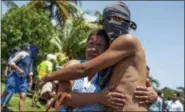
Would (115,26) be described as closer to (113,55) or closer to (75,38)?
(113,55)

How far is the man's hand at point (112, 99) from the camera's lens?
326cm

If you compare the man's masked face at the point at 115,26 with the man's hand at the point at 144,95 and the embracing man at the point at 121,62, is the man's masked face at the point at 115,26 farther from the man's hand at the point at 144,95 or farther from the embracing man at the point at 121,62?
the man's hand at the point at 144,95

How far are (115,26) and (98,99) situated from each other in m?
0.50

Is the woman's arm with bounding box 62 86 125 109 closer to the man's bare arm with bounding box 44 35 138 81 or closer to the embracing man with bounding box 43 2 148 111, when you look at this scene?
the embracing man with bounding box 43 2 148 111

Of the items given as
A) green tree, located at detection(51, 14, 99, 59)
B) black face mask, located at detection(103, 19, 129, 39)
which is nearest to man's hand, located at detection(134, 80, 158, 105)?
black face mask, located at detection(103, 19, 129, 39)

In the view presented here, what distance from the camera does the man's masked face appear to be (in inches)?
131

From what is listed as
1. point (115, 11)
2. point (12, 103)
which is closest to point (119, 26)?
point (115, 11)

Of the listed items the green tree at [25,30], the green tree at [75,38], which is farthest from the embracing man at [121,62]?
the green tree at [25,30]

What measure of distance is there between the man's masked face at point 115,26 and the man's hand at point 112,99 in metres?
0.37

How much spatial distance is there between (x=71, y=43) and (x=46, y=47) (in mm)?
2883

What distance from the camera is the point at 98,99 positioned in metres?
3.35

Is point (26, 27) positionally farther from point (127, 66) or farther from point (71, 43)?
point (127, 66)

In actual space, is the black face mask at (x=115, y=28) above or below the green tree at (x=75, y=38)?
above

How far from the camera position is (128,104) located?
3258 mm
